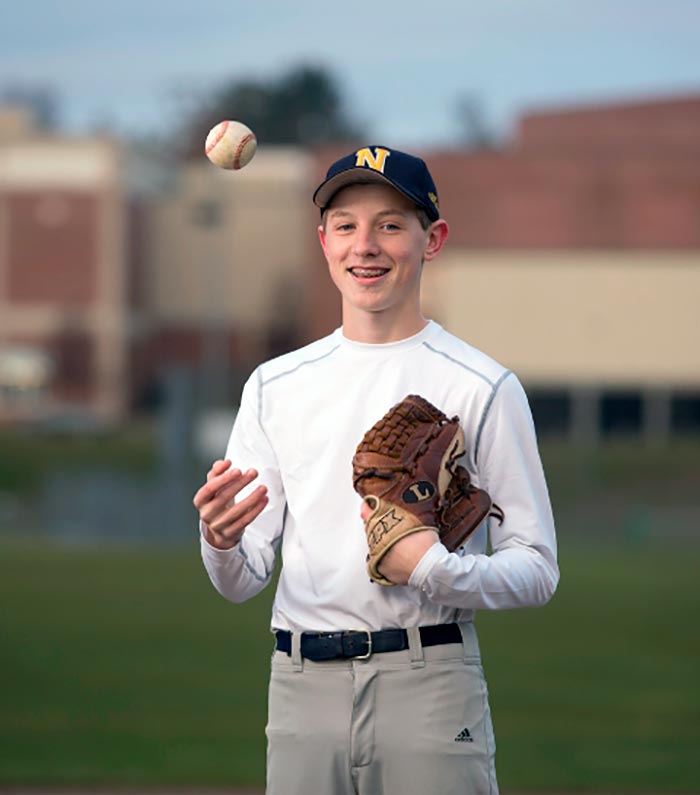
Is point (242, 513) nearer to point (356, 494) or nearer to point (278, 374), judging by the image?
point (356, 494)

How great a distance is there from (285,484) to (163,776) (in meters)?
6.10

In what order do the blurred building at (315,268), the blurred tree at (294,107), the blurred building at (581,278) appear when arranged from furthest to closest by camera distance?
1. the blurred tree at (294,107)
2. the blurred building at (315,268)
3. the blurred building at (581,278)

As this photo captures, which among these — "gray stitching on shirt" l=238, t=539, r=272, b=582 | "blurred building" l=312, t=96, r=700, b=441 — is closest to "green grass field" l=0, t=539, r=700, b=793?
"gray stitching on shirt" l=238, t=539, r=272, b=582

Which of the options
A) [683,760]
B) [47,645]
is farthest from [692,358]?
[683,760]

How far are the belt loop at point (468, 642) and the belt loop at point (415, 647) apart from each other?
0.33ft

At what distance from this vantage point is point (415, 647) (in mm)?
3652

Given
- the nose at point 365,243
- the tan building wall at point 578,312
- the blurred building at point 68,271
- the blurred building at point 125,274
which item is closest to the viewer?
the nose at point 365,243

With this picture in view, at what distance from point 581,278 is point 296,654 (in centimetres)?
5639

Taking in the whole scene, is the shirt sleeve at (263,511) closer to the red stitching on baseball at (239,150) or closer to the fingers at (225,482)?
the fingers at (225,482)

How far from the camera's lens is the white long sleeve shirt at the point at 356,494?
368 centimetres

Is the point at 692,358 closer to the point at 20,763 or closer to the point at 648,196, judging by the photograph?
the point at 648,196

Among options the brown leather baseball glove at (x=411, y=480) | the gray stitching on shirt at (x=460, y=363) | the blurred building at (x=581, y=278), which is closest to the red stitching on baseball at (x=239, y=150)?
the gray stitching on shirt at (x=460, y=363)

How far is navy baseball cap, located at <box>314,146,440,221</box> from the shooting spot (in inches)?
146

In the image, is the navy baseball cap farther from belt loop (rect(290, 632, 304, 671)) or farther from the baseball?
belt loop (rect(290, 632, 304, 671))
